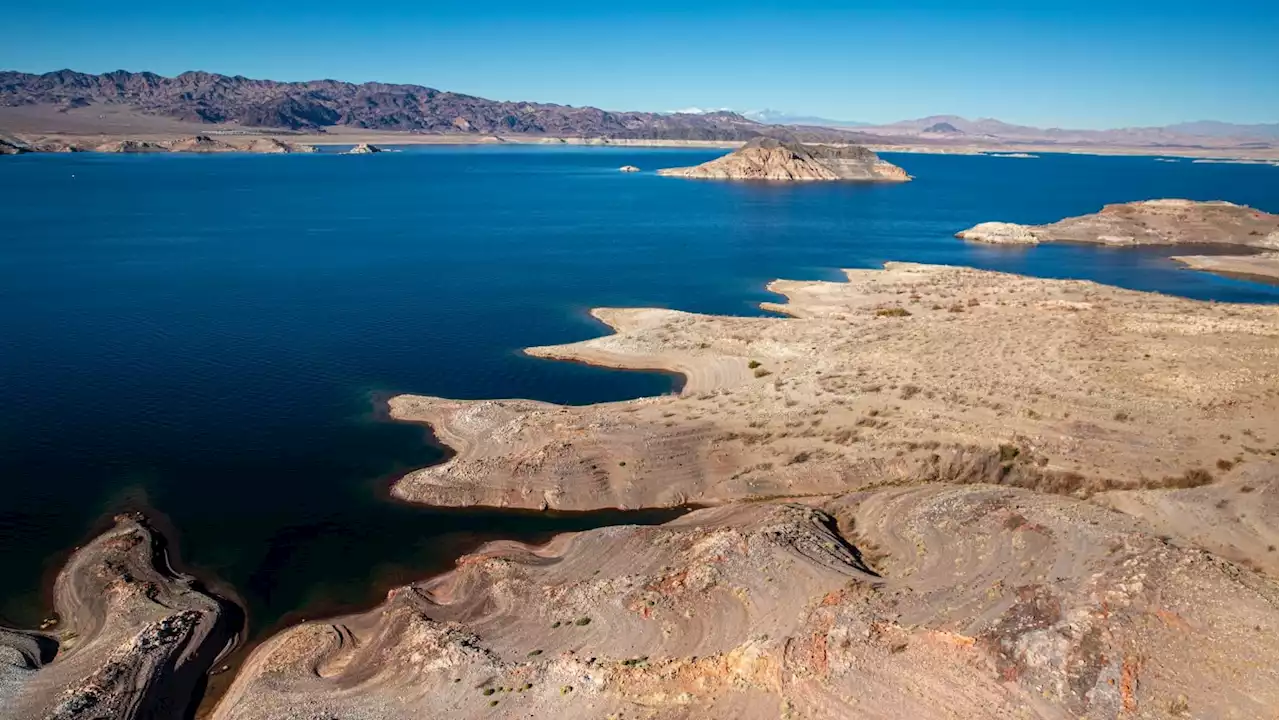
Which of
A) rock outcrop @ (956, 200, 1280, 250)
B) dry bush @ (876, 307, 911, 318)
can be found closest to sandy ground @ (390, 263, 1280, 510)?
dry bush @ (876, 307, 911, 318)

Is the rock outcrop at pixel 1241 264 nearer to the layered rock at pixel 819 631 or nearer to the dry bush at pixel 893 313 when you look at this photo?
the dry bush at pixel 893 313

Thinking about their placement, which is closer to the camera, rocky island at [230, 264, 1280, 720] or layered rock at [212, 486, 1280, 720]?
layered rock at [212, 486, 1280, 720]

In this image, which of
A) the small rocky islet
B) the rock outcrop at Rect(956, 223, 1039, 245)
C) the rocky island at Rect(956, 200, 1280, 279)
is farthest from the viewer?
the rock outcrop at Rect(956, 223, 1039, 245)

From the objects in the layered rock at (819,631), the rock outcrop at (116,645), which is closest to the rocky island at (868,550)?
the layered rock at (819,631)

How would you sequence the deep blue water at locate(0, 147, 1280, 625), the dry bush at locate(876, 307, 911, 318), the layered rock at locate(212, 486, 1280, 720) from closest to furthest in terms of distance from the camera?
1. the layered rock at locate(212, 486, 1280, 720)
2. the deep blue water at locate(0, 147, 1280, 625)
3. the dry bush at locate(876, 307, 911, 318)

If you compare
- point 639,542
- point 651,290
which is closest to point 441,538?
point 639,542

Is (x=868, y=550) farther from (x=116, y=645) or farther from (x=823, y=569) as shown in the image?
(x=116, y=645)

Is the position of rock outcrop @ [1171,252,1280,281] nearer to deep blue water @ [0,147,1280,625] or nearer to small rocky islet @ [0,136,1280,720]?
deep blue water @ [0,147,1280,625]

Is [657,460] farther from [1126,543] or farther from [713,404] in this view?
[1126,543]
